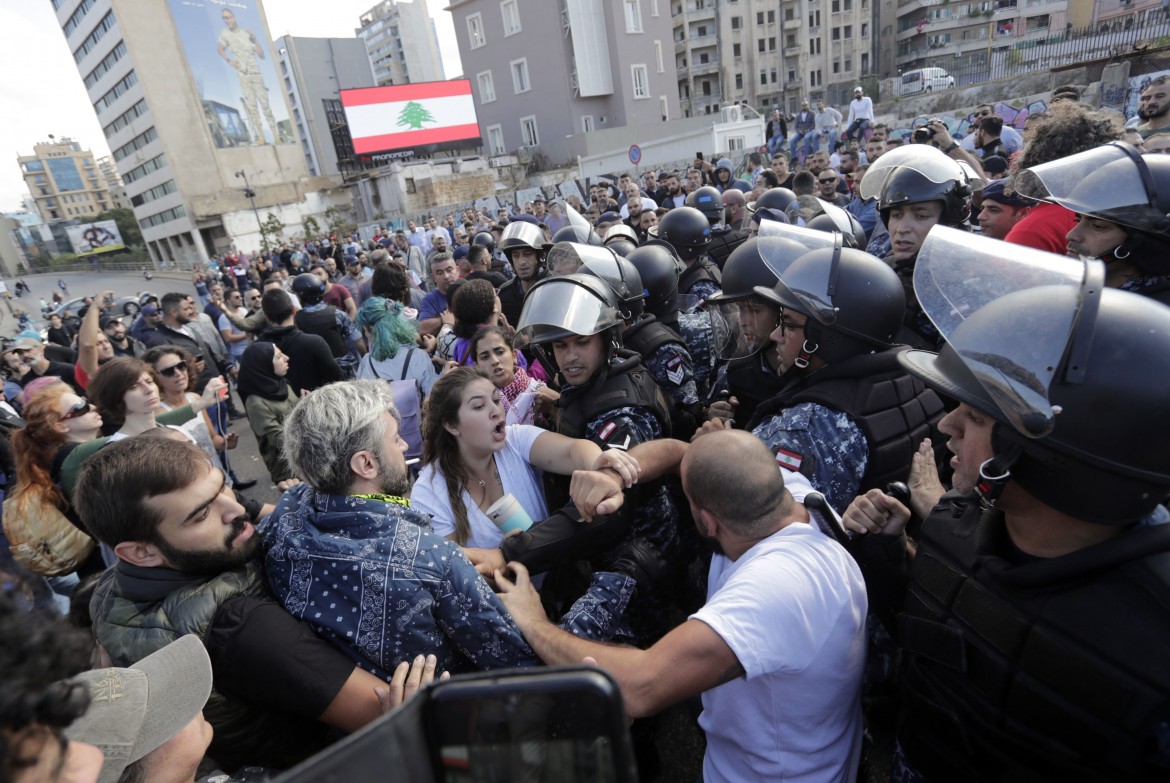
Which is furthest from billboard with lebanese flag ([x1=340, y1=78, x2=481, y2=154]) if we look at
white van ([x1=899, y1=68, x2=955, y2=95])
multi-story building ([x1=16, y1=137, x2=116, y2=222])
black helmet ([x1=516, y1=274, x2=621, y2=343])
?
multi-story building ([x1=16, y1=137, x2=116, y2=222])

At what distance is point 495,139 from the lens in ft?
140

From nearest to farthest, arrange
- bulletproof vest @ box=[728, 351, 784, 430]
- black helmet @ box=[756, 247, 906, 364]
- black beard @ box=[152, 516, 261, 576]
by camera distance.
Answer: black beard @ box=[152, 516, 261, 576], black helmet @ box=[756, 247, 906, 364], bulletproof vest @ box=[728, 351, 784, 430]

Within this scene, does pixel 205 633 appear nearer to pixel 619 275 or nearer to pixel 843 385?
pixel 843 385

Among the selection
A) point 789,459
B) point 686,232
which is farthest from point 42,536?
point 686,232

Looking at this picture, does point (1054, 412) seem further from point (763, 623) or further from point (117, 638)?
point (117, 638)

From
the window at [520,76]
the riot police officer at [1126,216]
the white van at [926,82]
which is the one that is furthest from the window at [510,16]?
the riot police officer at [1126,216]

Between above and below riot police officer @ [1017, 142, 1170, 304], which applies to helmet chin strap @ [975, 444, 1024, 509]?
below

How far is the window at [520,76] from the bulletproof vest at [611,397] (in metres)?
42.3

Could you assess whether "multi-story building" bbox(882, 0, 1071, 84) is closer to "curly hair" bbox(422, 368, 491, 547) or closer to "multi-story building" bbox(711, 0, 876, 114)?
"multi-story building" bbox(711, 0, 876, 114)

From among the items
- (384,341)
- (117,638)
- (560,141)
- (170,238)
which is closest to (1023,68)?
(560,141)

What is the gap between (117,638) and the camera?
1.44 m

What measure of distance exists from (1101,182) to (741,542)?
2562 mm

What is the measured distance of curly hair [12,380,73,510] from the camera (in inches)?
120

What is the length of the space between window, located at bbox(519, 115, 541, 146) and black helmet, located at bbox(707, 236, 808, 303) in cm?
4100
